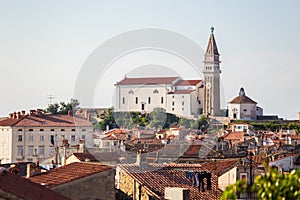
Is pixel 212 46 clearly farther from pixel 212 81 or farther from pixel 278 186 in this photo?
pixel 278 186

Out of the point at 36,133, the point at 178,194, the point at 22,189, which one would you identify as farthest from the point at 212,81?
the point at 22,189

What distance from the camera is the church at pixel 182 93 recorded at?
354 ft

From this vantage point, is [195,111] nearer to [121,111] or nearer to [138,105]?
[138,105]

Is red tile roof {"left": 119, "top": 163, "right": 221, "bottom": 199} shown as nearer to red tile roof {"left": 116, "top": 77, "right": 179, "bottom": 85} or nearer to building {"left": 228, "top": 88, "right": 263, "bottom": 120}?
building {"left": 228, "top": 88, "right": 263, "bottom": 120}

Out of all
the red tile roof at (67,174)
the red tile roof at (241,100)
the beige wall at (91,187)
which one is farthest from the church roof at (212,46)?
the beige wall at (91,187)

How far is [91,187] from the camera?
10.7 meters

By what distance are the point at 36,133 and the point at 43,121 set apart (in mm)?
1532

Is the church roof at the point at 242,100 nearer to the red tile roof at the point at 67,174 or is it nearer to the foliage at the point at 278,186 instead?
the red tile roof at the point at 67,174

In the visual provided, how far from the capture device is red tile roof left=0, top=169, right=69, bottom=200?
768 cm

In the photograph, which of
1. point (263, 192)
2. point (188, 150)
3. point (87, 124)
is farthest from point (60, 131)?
point (263, 192)

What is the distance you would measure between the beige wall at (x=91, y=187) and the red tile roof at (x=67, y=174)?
2.4 inches

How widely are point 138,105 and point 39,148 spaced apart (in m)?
57.0

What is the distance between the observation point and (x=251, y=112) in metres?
102

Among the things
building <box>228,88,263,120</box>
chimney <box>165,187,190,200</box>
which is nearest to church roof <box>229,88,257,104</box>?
building <box>228,88,263,120</box>
